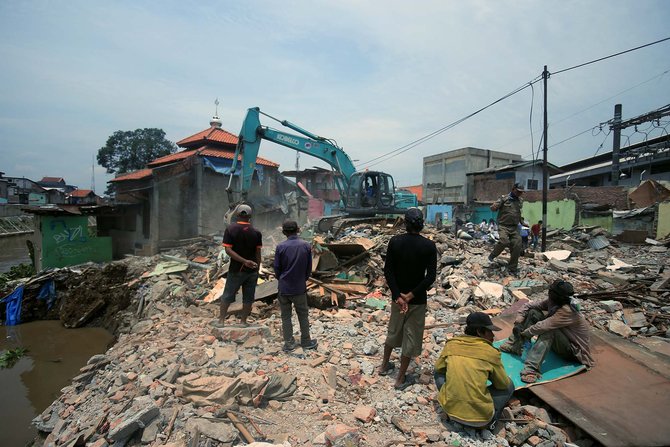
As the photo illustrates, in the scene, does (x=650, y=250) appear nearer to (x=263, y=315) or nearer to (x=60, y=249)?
(x=263, y=315)

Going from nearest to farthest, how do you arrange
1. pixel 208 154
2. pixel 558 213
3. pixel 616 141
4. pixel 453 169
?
pixel 558 213
pixel 208 154
pixel 616 141
pixel 453 169

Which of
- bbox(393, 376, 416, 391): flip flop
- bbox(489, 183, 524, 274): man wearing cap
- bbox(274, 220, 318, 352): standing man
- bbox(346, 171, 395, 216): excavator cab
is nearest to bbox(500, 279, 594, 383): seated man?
bbox(393, 376, 416, 391): flip flop

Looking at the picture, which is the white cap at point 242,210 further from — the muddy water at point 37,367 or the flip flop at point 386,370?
the muddy water at point 37,367

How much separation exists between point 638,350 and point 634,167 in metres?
22.9

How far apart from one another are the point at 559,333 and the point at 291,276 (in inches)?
120

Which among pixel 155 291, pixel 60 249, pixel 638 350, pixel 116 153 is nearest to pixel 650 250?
pixel 638 350

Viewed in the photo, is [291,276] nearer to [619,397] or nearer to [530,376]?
[530,376]

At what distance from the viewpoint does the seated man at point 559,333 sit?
3.31 meters

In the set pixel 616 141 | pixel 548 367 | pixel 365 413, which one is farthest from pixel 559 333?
pixel 616 141

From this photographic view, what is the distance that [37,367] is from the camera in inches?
272

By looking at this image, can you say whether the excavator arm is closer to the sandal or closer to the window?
the sandal

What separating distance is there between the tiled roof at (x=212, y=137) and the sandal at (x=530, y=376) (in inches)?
666

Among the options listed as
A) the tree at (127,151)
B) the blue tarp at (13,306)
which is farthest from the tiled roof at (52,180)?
the blue tarp at (13,306)

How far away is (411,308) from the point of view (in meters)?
3.36
